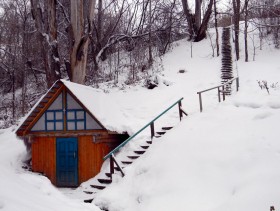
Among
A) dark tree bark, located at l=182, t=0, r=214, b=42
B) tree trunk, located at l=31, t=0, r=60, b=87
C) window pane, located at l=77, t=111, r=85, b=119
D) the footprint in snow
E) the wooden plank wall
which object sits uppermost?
dark tree bark, located at l=182, t=0, r=214, b=42

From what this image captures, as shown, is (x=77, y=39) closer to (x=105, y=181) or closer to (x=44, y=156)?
(x=44, y=156)

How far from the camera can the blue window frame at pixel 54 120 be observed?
40.0 feet

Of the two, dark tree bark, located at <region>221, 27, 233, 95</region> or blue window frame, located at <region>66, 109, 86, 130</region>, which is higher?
dark tree bark, located at <region>221, 27, 233, 95</region>

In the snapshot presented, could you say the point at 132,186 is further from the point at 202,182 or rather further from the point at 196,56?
the point at 196,56

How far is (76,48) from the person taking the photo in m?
14.4

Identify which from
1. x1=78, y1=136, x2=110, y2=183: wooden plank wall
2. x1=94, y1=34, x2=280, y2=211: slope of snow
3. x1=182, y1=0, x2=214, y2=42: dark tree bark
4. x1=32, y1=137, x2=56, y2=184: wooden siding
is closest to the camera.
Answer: x1=94, y1=34, x2=280, y2=211: slope of snow

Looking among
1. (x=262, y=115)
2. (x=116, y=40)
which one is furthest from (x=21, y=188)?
(x=116, y=40)

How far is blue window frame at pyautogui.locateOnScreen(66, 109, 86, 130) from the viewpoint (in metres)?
12.0

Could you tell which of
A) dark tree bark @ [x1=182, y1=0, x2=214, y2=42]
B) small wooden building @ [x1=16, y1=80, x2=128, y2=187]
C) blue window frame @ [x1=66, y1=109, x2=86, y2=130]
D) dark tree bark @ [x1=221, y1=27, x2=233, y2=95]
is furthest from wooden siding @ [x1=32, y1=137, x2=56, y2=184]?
dark tree bark @ [x1=182, y1=0, x2=214, y2=42]

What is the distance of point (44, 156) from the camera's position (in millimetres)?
12305

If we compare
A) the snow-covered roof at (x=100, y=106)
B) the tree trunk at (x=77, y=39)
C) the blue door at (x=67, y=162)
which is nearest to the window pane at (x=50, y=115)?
the blue door at (x=67, y=162)

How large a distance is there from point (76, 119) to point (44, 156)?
1.96 metres

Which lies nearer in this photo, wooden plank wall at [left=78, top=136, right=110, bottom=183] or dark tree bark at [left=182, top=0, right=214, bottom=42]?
wooden plank wall at [left=78, top=136, right=110, bottom=183]

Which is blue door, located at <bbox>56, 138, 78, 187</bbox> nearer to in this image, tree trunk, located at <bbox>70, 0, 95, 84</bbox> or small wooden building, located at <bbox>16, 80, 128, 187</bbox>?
small wooden building, located at <bbox>16, 80, 128, 187</bbox>
